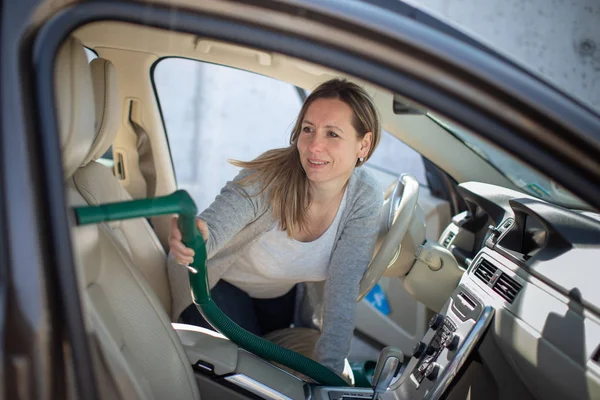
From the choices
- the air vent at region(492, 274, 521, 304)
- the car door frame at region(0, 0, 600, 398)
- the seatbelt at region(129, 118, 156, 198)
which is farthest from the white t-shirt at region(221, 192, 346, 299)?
the car door frame at region(0, 0, 600, 398)

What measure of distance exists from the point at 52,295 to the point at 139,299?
1.37 feet

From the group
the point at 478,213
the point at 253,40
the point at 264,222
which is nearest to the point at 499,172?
the point at 478,213

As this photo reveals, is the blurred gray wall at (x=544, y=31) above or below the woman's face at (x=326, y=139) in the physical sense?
above

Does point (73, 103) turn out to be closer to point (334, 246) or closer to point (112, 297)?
point (112, 297)

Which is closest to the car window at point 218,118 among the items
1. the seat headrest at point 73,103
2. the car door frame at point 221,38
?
the seat headrest at point 73,103

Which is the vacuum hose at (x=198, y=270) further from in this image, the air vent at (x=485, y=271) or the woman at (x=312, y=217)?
the air vent at (x=485, y=271)

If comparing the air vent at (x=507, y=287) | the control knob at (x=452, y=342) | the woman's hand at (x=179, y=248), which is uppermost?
the woman's hand at (x=179, y=248)

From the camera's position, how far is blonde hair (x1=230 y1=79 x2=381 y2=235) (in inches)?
66.1

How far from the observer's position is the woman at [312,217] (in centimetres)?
164

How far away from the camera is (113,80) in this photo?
4.50 ft

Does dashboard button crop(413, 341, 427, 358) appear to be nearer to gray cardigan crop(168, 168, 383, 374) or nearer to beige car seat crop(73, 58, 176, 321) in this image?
gray cardigan crop(168, 168, 383, 374)

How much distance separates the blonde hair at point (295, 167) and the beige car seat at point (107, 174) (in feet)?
1.19

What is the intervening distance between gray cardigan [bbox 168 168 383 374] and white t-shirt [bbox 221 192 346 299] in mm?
31

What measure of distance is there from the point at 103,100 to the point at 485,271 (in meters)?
1.11
